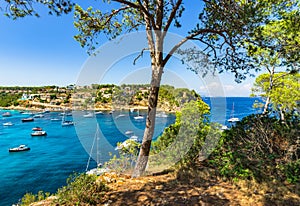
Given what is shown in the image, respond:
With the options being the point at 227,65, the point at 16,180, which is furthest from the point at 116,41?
the point at 16,180

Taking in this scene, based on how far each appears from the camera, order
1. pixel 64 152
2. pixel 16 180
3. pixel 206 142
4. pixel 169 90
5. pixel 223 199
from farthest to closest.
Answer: pixel 64 152 → pixel 16 180 → pixel 169 90 → pixel 206 142 → pixel 223 199

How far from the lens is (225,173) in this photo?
11.2 feet

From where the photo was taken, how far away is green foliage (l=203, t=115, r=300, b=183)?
10.4 ft

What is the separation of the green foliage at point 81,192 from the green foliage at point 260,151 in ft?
7.82

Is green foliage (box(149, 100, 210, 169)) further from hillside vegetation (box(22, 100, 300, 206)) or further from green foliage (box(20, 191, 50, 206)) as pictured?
green foliage (box(20, 191, 50, 206))

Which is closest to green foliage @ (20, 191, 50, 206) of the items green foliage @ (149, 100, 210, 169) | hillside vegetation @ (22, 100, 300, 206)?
hillside vegetation @ (22, 100, 300, 206)

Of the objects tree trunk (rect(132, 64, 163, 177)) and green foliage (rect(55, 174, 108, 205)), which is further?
tree trunk (rect(132, 64, 163, 177))

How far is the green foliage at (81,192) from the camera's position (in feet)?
8.68

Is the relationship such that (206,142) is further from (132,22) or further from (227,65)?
(132,22)

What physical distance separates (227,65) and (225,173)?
2553 millimetres

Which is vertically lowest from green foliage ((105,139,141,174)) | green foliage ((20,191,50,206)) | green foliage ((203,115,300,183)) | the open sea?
the open sea

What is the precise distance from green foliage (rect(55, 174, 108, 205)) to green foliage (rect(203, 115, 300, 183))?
7.82 feet

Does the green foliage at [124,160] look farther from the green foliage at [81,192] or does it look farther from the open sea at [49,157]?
A: the open sea at [49,157]

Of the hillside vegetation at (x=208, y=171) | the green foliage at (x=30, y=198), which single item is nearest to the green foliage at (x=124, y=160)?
the hillside vegetation at (x=208, y=171)
